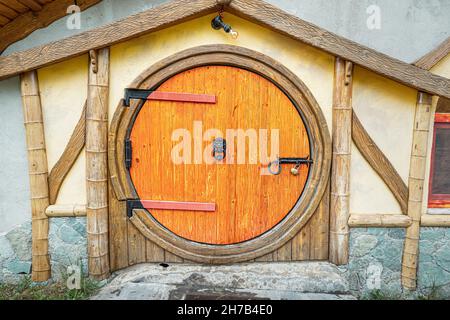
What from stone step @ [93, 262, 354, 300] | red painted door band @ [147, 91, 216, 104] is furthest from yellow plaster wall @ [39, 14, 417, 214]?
stone step @ [93, 262, 354, 300]

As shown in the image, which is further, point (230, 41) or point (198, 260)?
point (198, 260)

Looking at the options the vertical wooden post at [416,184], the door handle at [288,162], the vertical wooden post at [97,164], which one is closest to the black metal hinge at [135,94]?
the vertical wooden post at [97,164]

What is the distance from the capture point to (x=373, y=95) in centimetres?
313

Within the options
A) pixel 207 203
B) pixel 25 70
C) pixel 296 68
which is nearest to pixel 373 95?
pixel 296 68

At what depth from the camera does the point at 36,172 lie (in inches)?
119

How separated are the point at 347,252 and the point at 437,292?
116 cm

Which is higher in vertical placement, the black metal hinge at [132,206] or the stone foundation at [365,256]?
the black metal hinge at [132,206]

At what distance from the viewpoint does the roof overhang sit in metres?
2.77

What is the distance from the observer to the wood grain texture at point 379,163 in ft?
10.2

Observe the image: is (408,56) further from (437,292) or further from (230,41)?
(437,292)

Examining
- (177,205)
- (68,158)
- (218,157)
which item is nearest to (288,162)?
(218,157)

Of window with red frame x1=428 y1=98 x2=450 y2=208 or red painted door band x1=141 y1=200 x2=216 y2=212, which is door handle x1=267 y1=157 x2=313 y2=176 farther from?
window with red frame x1=428 y1=98 x2=450 y2=208

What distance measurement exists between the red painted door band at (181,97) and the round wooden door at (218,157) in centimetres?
1

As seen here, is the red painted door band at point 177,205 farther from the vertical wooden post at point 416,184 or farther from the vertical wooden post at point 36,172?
the vertical wooden post at point 416,184
